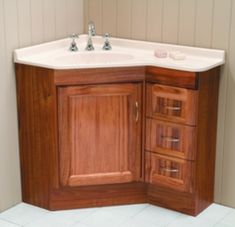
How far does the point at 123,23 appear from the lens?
11.2ft

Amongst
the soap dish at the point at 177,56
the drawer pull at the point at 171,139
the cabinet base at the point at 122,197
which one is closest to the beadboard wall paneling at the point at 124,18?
the soap dish at the point at 177,56

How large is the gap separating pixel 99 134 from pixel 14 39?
0.64 metres

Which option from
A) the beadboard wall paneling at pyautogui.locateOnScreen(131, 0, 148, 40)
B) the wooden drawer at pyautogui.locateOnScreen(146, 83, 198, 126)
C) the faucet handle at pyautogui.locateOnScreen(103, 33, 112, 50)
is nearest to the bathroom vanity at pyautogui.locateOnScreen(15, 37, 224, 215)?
the wooden drawer at pyautogui.locateOnScreen(146, 83, 198, 126)

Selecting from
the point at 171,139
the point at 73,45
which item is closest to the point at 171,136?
the point at 171,139

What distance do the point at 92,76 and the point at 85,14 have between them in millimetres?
605

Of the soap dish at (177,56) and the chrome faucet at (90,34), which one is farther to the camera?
the chrome faucet at (90,34)

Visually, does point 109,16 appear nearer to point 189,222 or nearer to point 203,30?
point 203,30

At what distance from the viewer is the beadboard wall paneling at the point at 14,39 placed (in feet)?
10.1

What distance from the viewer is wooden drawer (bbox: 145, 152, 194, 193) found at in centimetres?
312

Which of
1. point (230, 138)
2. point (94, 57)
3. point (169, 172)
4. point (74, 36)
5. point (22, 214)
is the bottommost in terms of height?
point (22, 214)

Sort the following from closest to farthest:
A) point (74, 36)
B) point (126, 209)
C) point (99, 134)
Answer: point (99, 134) → point (126, 209) → point (74, 36)

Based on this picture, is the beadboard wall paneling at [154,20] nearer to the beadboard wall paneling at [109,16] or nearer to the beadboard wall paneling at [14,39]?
the beadboard wall paneling at [109,16]

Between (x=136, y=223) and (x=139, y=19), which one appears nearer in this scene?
(x=136, y=223)

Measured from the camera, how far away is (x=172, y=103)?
10.0 ft
